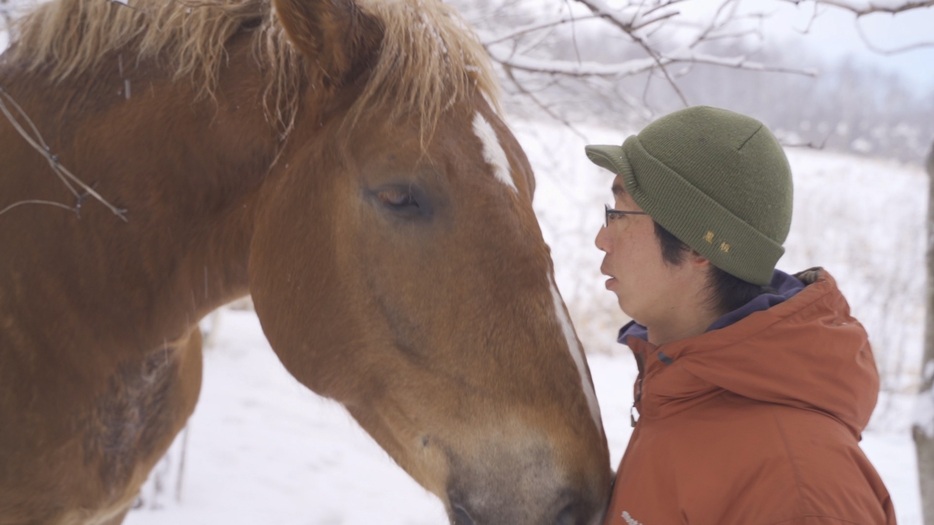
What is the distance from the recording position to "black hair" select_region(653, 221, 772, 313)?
148 cm

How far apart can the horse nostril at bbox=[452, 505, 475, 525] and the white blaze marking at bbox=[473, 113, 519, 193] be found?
2.47 feet

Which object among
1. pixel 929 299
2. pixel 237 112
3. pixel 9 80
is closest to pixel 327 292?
pixel 237 112

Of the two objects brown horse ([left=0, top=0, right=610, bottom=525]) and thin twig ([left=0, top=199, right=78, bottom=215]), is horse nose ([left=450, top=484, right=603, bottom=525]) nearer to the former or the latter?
brown horse ([left=0, top=0, right=610, bottom=525])

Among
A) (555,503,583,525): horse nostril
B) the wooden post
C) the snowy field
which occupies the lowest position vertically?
the snowy field

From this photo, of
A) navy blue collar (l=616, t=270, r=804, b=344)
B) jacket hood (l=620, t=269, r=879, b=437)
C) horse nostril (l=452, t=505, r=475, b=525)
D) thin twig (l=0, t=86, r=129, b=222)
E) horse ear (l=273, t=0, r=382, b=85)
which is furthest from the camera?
thin twig (l=0, t=86, r=129, b=222)

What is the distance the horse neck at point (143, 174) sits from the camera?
1797 millimetres

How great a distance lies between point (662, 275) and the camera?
1514mm

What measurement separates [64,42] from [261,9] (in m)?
0.57

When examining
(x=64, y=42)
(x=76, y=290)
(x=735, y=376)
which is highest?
(x=735, y=376)

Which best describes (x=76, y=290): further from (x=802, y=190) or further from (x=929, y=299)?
(x=802, y=190)

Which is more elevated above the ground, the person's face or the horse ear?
the horse ear

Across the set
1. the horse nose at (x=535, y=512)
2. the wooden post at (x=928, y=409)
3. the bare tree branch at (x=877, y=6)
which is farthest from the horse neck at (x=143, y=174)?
the wooden post at (x=928, y=409)

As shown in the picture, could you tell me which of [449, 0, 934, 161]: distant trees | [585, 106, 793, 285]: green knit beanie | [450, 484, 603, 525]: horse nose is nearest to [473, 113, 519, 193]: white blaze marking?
[585, 106, 793, 285]: green knit beanie

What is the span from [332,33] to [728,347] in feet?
3.83
